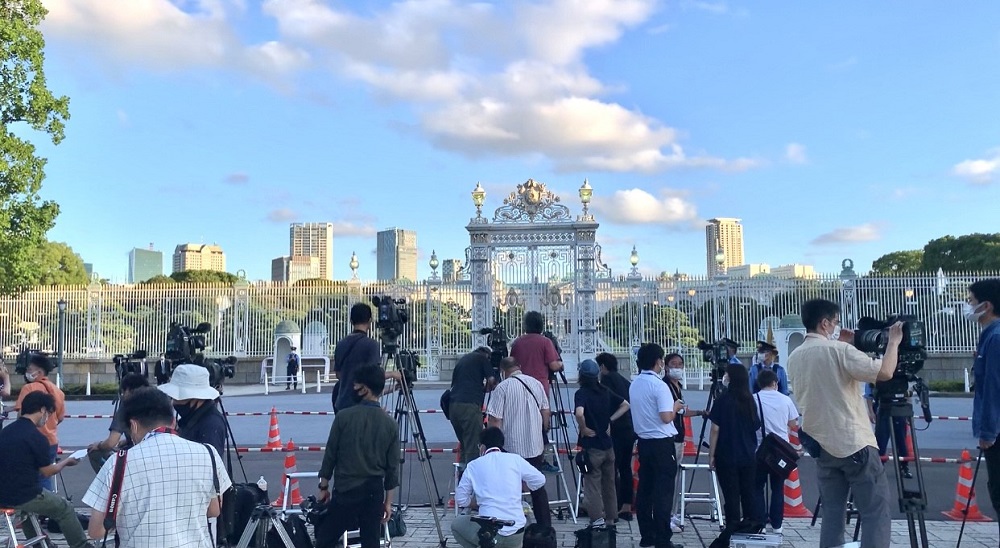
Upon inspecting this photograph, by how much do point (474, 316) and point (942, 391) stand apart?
1269cm

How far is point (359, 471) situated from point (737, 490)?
127 inches

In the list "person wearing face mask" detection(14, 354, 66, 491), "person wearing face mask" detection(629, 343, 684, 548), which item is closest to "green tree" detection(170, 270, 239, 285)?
"person wearing face mask" detection(14, 354, 66, 491)

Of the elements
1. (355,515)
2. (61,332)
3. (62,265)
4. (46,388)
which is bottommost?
(355,515)

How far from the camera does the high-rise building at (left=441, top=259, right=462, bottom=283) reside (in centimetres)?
2373

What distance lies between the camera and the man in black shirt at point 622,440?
24.7ft

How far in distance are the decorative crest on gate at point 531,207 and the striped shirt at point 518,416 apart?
15442 mm

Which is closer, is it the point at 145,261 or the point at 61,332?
the point at 61,332

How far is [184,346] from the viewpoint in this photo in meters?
6.79

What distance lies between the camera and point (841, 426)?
16.4ft

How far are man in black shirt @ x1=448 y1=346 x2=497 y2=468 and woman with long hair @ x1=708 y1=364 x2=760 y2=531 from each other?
2402mm

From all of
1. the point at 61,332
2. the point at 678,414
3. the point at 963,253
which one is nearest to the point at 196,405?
the point at 678,414

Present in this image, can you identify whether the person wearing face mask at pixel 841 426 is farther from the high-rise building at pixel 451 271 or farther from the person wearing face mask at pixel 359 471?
the high-rise building at pixel 451 271

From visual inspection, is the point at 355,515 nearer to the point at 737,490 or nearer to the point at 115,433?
the point at 115,433

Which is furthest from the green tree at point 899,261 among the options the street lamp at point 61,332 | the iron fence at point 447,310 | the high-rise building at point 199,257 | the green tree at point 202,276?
the high-rise building at point 199,257
